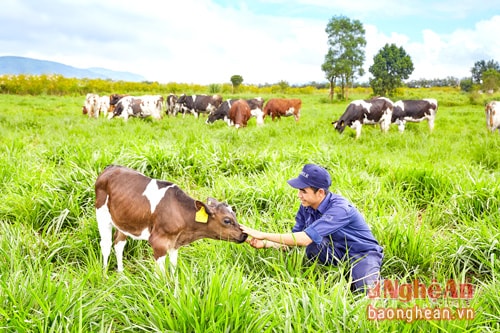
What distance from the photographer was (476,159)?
726cm

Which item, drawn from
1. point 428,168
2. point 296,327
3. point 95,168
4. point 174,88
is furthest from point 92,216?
point 174,88

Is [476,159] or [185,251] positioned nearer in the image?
[185,251]

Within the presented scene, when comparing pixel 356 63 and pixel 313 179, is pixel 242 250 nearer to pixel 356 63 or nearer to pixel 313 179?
pixel 313 179

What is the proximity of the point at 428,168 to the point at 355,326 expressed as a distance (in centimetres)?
406

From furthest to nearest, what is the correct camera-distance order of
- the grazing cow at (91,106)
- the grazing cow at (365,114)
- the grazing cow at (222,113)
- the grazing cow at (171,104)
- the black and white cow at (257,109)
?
the grazing cow at (171,104)
the grazing cow at (91,106)
the black and white cow at (257,109)
the grazing cow at (222,113)
the grazing cow at (365,114)

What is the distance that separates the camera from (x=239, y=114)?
14031 mm

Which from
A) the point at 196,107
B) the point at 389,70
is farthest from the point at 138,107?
the point at 389,70

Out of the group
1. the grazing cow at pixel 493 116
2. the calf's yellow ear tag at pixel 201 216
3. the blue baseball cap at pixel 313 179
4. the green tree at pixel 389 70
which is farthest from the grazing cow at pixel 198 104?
the green tree at pixel 389 70

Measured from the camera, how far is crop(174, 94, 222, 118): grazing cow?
20500 millimetres

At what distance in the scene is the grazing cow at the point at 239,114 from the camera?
13922mm

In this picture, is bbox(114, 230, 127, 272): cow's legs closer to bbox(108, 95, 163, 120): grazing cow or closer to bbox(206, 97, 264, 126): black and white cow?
bbox(206, 97, 264, 126): black and white cow

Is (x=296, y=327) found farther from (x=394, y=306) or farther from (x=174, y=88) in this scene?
(x=174, y=88)

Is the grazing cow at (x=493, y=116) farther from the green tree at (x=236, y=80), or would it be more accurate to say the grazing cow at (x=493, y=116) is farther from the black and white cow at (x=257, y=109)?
the green tree at (x=236, y=80)

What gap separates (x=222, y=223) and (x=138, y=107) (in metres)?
14.1
